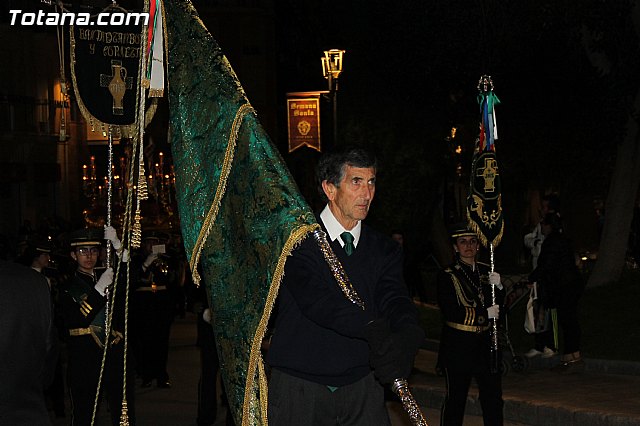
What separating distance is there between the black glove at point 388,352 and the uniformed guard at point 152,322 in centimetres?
967

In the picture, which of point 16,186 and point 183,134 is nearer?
point 183,134

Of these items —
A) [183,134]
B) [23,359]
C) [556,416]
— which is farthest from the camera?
[556,416]

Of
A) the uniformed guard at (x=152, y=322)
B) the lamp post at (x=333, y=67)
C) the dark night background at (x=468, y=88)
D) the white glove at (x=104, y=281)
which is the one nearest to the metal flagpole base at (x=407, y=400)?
the white glove at (x=104, y=281)

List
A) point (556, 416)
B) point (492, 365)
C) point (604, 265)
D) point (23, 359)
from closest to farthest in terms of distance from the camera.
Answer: point (23, 359), point (492, 365), point (556, 416), point (604, 265)

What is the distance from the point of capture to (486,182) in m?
12.2

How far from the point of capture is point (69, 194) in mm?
44250

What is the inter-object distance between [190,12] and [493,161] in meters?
6.58

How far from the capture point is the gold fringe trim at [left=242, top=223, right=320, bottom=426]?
536 centimetres

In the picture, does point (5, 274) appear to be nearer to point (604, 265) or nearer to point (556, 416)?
point (556, 416)

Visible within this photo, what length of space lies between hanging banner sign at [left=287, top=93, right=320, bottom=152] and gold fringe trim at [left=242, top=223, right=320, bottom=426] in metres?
26.7

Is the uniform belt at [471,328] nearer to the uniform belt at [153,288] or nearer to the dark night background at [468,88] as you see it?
the dark night background at [468,88]

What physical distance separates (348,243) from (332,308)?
51 cm

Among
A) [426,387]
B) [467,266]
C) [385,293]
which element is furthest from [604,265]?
[385,293]

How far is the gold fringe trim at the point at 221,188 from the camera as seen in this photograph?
5.55 meters
